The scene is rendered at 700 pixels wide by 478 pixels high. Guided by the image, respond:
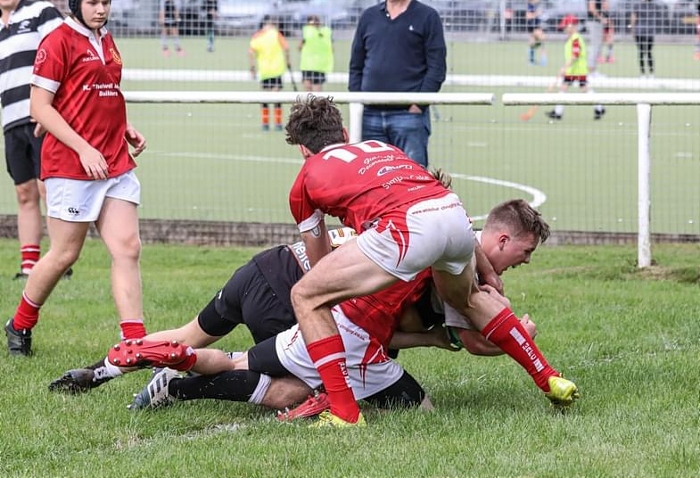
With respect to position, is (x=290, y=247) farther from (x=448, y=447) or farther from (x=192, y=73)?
(x=192, y=73)

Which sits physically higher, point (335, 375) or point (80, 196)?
point (80, 196)

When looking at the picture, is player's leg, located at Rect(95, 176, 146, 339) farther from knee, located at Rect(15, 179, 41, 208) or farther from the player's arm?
knee, located at Rect(15, 179, 41, 208)

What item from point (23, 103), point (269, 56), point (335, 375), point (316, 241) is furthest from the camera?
point (269, 56)

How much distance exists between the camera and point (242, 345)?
7.40 m

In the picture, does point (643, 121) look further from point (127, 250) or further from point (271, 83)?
point (271, 83)

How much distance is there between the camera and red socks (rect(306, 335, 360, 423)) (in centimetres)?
536

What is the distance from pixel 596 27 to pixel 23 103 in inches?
420

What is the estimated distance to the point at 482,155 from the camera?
16.5 m

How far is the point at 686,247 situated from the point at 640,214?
130 centimetres

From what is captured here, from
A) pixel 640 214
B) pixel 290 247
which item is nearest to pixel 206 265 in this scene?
pixel 640 214

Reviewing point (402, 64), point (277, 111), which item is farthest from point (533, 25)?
point (402, 64)

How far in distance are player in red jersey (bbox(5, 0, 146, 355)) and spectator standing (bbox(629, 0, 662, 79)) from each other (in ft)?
25.5

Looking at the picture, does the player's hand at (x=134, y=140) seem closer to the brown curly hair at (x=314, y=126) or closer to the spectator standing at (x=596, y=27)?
the brown curly hair at (x=314, y=126)

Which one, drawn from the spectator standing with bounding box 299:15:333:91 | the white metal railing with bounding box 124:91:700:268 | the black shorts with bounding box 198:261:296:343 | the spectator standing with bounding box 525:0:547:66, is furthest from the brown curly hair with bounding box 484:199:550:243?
A: the spectator standing with bounding box 299:15:333:91
